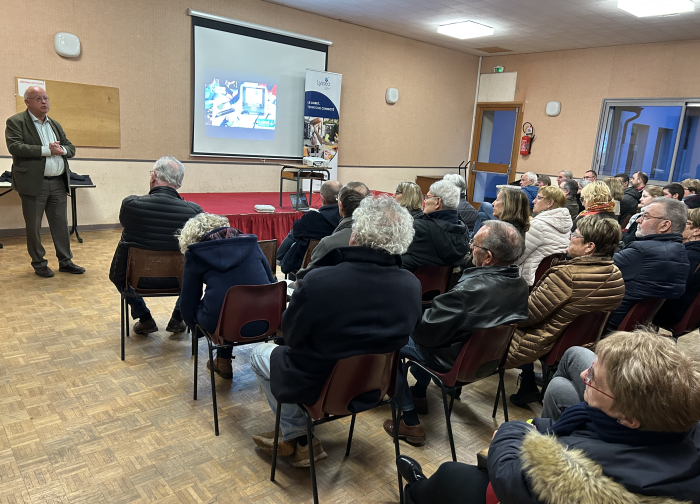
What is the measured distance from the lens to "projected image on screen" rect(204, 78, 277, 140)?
22.6 feet

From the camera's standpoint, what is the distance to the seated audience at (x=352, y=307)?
1.66 meters

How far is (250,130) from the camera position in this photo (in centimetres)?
732

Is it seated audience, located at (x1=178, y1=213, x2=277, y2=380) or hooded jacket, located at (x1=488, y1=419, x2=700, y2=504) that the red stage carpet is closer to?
seated audience, located at (x1=178, y1=213, x2=277, y2=380)

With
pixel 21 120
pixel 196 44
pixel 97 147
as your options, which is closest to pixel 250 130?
pixel 196 44

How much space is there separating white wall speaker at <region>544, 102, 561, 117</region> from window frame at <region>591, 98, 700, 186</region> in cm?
78

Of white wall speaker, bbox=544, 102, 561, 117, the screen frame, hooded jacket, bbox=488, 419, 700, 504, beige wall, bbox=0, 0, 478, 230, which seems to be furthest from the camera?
white wall speaker, bbox=544, 102, 561, 117

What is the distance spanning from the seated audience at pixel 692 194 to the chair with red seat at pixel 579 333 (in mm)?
3553

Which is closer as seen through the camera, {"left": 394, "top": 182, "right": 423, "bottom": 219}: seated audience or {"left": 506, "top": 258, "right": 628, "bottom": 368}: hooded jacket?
{"left": 506, "top": 258, "right": 628, "bottom": 368}: hooded jacket

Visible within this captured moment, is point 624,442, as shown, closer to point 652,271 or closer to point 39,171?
point 652,271

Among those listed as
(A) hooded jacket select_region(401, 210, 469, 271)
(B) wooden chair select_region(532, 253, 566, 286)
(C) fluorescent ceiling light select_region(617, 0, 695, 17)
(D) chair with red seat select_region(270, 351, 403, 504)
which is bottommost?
(D) chair with red seat select_region(270, 351, 403, 504)

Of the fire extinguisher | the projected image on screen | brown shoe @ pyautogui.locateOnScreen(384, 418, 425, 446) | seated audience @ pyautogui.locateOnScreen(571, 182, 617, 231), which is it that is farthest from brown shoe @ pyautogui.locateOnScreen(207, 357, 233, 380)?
the fire extinguisher

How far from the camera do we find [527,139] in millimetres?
9672

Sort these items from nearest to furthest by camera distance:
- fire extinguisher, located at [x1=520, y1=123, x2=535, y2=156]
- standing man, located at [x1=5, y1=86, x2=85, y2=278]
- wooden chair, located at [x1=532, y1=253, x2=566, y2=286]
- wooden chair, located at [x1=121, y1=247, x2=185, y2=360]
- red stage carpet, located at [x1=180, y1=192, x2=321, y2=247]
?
wooden chair, located at [x1=121, y1=247, x2=185, y2=360] → wooden chair, located at [x1=532, y1=253, x2=566, y2=286] → standing man, located at [x1=5, y1=86, x2=85, y2=278] → red stage carpet, located at [x1=180, y1=192, x2=321, y2=247] → fire extinguisher, located at [x1=520, y1=123, x2=535, y2=156]

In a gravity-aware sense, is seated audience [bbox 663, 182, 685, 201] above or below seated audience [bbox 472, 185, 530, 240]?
above
